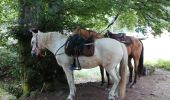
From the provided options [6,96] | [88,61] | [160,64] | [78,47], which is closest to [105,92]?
Result: [88,61]

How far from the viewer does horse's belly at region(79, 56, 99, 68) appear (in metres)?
6.44

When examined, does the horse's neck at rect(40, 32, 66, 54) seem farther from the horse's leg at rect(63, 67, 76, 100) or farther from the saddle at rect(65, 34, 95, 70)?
the horse's leg at rect(63, 67, 76, 100)

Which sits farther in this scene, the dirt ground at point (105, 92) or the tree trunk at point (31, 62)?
the tree trunk at point (31, 62)

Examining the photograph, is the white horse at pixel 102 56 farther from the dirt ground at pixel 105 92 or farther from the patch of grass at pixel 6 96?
the patch of grass at pixel 6 96

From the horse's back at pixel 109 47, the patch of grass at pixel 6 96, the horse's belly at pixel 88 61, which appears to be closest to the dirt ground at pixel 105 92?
the horse's belly at pixel 88 61

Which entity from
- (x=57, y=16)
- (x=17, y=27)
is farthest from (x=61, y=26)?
(x=17, y=27)

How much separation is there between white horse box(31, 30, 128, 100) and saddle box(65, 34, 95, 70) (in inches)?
3.4

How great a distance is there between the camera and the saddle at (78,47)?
6.41 m

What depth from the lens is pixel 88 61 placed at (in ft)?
21.3

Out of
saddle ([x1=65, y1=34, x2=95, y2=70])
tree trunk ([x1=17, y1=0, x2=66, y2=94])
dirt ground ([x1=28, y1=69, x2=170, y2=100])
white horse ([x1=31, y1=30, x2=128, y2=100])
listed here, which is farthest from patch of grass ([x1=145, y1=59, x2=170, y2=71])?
saddle ([x1=65, y1=34, x2=95, y2=70])

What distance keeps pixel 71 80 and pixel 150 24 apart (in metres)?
3.58

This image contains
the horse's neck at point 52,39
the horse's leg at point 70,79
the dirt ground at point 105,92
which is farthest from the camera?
the dirt ground at point 105,92

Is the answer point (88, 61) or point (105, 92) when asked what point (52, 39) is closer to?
point (88, 61)

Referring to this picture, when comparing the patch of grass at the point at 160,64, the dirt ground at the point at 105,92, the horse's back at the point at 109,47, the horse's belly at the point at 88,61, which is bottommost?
the patch of grass at the point at 160,64
